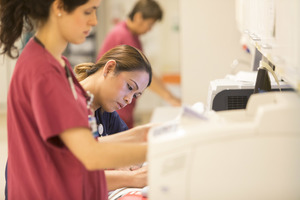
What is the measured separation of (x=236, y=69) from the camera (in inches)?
152

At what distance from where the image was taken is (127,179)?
1.80 metres

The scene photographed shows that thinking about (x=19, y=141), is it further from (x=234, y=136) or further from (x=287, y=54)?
(x=287, y=54)

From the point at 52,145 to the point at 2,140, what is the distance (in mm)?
3562

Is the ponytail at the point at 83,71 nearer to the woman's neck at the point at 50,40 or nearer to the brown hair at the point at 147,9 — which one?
the woman's neck at the point at 50,40

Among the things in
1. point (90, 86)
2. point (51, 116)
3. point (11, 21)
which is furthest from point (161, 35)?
point (51, 116)

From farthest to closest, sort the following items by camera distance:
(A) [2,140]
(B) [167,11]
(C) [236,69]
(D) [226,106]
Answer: (B) [167,11]
(A) [2,140]
(C) [236,69]
(D) [226,106]

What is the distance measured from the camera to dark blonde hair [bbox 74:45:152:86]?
1.80 metres

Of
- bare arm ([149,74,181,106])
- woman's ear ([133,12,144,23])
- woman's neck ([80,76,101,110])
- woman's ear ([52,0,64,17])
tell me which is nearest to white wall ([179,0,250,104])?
bare arm ([149,74,181,106])

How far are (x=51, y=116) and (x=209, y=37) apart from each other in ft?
9.15

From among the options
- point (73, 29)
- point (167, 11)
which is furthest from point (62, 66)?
point (167, 11)

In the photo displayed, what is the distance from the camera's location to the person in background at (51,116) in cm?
126

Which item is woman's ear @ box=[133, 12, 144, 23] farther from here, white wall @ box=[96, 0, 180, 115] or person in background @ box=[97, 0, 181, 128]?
white wall @ box=[96, 0, 180, 115]

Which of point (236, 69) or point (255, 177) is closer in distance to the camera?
point (255, 177)

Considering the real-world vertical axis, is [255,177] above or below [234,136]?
below
